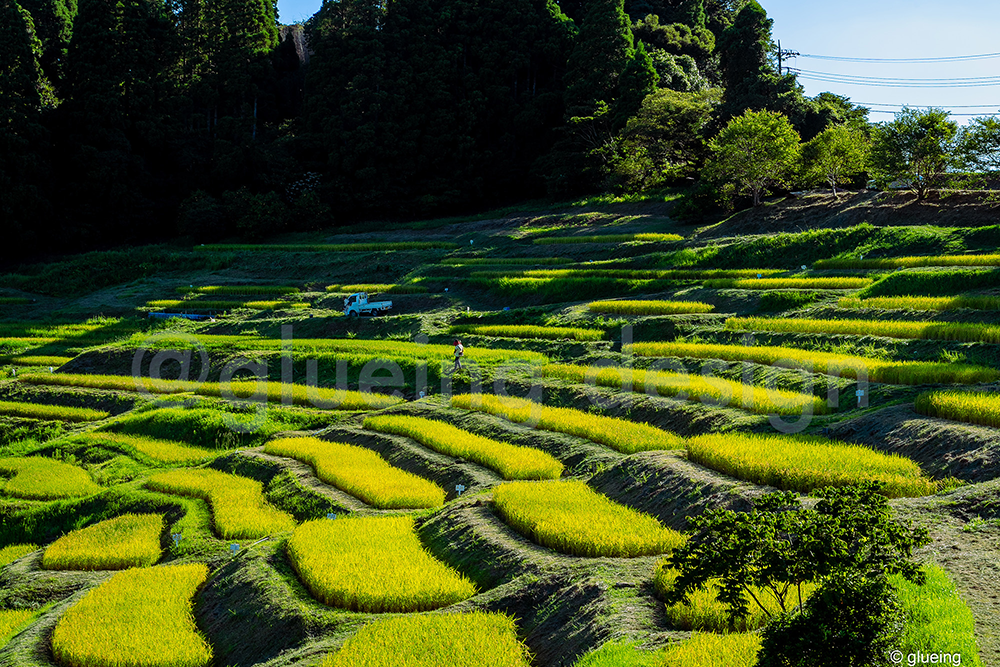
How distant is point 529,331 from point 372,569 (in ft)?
45.2

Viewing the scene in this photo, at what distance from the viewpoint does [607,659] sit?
6363 mm

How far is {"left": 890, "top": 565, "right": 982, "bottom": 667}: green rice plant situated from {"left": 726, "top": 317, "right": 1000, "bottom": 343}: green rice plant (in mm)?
9415

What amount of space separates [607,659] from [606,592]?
1.15 metres

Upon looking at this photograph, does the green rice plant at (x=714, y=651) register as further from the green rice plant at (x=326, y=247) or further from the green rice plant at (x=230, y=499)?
the green rice plant at (x=326, y=247)

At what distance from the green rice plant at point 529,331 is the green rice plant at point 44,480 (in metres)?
11.1

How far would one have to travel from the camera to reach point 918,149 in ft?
81.7

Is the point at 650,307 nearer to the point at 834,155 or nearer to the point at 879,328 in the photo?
the point at 879,328

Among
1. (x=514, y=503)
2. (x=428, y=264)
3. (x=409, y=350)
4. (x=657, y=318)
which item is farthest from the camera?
(x=428, y=264)

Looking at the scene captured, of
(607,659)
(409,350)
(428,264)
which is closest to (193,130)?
(428,264)

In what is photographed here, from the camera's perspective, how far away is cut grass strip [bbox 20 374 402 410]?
1938 centimetres

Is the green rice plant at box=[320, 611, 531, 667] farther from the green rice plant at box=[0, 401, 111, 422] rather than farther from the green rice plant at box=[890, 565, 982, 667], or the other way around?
the green rice plant at box=[0, 401, 111, 422]

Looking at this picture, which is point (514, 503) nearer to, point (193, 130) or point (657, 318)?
point (657, 318)

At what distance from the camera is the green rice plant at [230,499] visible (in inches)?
475

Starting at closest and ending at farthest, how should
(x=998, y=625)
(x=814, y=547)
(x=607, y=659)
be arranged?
1. (x=814, y=547)
2. (x=998, y=625)
3. (x=607, y=659)
